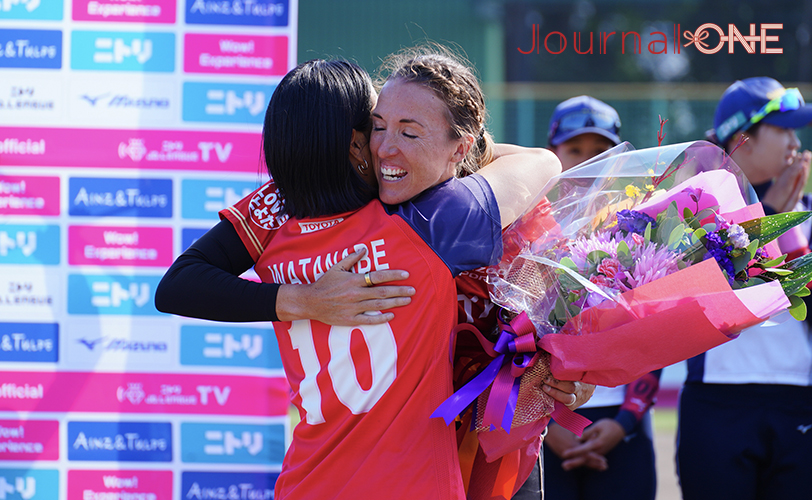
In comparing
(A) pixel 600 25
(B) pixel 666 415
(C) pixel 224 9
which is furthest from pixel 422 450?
(A) pixel 600 25

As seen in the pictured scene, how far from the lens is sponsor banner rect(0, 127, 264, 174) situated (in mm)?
2820

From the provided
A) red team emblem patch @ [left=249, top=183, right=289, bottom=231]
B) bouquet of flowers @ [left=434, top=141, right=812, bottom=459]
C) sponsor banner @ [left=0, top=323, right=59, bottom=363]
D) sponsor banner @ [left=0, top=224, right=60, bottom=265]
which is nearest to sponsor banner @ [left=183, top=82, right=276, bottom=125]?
sponsor banner @ [left=0, top=224, right=60, bottom=265]

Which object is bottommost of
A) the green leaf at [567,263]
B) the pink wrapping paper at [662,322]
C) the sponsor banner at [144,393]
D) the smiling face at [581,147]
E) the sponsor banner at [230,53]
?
the sponsor banner at [144,393]

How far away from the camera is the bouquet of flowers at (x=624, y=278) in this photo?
1424 mm

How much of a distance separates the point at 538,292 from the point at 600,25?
9.78 m

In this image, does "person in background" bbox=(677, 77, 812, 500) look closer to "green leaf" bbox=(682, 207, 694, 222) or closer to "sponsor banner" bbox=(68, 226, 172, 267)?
"green leaf" bbox=(682, 207, 694, 222)

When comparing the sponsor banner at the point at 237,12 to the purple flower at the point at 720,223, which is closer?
the purple flower at the point at 720,223

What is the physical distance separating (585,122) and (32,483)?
2.73 meters

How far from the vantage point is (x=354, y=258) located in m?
1.59

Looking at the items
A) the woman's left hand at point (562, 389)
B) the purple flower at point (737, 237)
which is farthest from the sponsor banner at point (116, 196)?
the purple flower at point (737, 237)

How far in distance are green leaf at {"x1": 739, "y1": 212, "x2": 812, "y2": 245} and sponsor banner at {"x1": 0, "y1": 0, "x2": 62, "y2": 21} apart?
106 inches

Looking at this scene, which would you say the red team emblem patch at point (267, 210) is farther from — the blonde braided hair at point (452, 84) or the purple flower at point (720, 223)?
the purple flower at point (720, 223)

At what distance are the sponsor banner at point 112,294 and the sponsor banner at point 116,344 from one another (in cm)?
5

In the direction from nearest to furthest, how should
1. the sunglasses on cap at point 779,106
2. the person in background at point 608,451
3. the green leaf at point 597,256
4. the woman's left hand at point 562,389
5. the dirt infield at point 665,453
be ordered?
1. the green leaf at point 597,256
2. the woman's left hand at point 562,389
3. the person in background at point 608,451
4. the sunglasses on cap at point 779,106
5. the dirt infield at point 665,453
